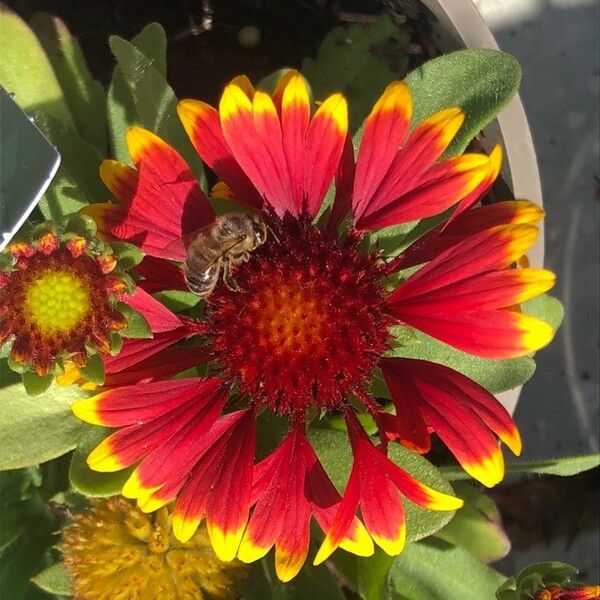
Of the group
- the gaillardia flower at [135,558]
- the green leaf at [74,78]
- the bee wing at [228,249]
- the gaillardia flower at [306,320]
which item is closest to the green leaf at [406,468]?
the gaillardia flower at [306,320]

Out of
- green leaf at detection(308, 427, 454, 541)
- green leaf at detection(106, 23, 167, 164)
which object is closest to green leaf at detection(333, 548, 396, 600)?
green leaf at detection(308, 427, 454, 541)

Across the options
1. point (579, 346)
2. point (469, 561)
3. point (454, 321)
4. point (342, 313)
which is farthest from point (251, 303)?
point (579, 346)

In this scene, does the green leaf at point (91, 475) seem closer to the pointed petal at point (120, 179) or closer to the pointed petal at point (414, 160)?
the pointed petal at point (120, 179)

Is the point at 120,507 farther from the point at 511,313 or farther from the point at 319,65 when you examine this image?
the point at 319,65

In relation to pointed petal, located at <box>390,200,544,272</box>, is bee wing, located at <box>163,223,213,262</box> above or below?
below

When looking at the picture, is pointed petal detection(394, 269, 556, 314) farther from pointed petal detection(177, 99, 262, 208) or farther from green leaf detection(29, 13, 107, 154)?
green leaf detection(29, 13, 107, 154)

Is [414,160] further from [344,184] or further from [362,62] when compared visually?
[362,62]

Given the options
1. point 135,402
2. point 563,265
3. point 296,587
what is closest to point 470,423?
point 135,402
